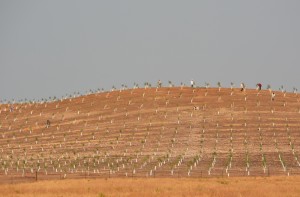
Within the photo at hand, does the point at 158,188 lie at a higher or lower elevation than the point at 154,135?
lower

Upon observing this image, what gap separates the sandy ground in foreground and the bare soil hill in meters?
10.9

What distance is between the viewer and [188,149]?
314 feet

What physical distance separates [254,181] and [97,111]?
226 feet

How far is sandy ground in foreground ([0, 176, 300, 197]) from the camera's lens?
52.0 metres

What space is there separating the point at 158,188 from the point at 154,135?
49.9m

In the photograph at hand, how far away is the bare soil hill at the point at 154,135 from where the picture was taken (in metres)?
82.8

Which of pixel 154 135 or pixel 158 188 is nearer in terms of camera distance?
pixel 158 188

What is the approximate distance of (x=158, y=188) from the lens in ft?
186

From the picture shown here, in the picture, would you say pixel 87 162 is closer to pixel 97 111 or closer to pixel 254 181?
pixel 254 181

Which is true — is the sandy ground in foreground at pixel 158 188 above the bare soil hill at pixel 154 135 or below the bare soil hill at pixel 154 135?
below

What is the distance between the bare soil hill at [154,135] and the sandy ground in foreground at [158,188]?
10.9 metres

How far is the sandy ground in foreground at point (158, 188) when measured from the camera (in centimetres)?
5203

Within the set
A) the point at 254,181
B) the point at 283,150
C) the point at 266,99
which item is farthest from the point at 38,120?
the point at 254,181

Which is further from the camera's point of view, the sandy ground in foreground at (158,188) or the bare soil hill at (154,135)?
the bare soil hill at (154,135)
